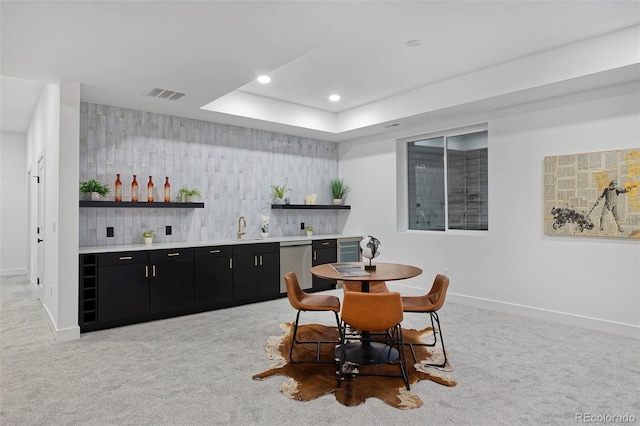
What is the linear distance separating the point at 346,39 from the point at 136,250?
3.36m

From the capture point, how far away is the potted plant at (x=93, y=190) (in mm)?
4793

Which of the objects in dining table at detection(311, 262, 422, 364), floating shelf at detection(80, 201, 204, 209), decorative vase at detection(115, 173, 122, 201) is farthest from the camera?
decorative vase at detection(115, 173, 122, 201)

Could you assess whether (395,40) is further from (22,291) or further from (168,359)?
(22,291)

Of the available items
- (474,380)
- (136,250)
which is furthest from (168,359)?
(474,380)

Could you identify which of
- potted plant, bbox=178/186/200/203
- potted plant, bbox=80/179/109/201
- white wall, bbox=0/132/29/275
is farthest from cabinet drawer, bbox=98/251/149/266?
white wall, bbox=0/132/29/275

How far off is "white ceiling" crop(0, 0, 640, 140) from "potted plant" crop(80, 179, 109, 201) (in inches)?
41.0

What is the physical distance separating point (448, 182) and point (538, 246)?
5.40 ft

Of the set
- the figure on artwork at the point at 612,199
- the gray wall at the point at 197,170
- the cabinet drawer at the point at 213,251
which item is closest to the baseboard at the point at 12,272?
the gray wall at the point at 197,170

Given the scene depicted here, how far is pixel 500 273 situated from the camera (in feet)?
17.3

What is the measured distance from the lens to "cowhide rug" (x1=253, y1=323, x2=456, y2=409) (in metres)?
2.82

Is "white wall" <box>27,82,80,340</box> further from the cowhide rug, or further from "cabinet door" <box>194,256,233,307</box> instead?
the cowhide rug

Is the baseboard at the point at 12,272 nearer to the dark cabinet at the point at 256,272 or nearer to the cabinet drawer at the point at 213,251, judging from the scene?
the cabinet drawer at the point at 213,251

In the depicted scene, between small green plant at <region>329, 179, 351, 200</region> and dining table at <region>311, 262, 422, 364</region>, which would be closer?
dining table at <region>311, 262, 422, 364</region>

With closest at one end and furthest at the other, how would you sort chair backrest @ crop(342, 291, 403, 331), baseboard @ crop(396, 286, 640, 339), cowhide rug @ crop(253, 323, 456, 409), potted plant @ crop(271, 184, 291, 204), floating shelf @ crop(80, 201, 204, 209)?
cowhide rug @ crop(253, 323, 456, 409)
chair backrest @ crop(342, 291, 403, 331)
baseboard @ crop(396, 286, 640, 339)
floating shelf @ crop(80, 201, 204, 209)
potted plant @ crop(271, 184, 291, 204)
